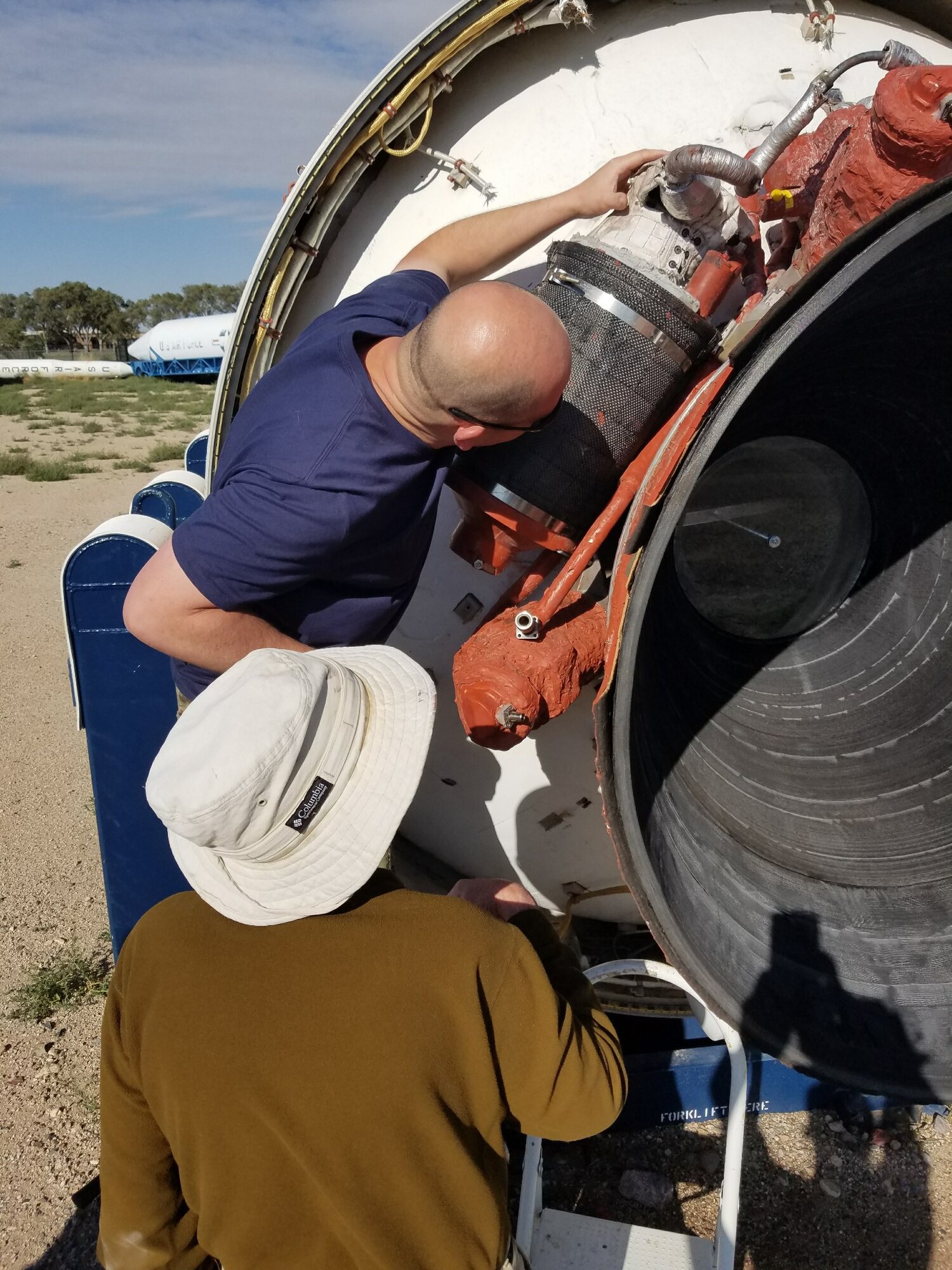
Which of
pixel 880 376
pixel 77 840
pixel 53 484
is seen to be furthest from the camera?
pixel 53 484

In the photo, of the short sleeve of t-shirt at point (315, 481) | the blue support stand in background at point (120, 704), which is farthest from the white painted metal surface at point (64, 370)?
the short sleeve of t-shirt at point (315, 481)

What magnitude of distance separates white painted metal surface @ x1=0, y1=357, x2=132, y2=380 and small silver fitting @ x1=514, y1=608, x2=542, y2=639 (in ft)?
125

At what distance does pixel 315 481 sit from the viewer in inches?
62.4

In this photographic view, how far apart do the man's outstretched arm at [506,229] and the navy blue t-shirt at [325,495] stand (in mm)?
106

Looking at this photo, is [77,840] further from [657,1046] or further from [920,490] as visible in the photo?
[920,490]

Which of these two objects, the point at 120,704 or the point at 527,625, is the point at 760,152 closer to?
the point at 527,625

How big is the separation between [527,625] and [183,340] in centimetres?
3622

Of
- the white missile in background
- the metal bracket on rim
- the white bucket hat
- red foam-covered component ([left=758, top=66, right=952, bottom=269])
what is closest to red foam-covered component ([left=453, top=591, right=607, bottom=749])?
the white bucket hat

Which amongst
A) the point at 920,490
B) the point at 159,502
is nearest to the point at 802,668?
the point at 920,490

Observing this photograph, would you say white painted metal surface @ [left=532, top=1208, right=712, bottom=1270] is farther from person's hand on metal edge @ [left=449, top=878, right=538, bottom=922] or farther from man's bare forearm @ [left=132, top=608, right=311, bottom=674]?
man's bare forearm @ [left=132, top=608, right=311, bottom=674]

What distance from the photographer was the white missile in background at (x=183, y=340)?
1310 inches

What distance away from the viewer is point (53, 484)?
1265 centimetres

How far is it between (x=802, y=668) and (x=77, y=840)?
3.31m

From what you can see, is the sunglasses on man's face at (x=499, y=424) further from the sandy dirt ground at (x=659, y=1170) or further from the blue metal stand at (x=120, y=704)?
the sandy dirt ground at (x=659, y=1170)
